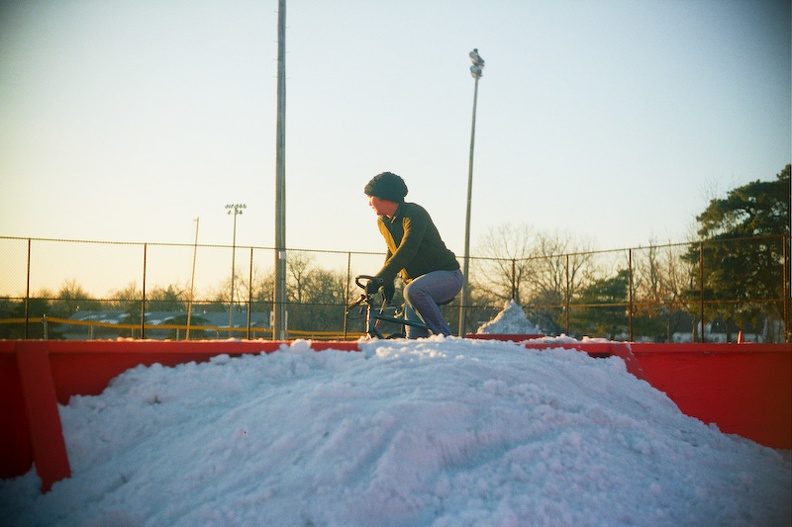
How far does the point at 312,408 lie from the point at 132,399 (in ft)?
2.98

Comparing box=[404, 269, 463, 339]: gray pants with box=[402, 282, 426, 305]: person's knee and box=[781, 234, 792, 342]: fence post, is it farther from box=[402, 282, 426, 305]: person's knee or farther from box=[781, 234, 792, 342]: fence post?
box=[781, 234, 792, 342]: fence post

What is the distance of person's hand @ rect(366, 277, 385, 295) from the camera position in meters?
4.82

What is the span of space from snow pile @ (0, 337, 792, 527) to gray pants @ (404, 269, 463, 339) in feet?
4.36

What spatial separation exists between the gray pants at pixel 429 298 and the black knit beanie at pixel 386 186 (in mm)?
671

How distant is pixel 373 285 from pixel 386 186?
0.85m

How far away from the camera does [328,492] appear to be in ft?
8.54

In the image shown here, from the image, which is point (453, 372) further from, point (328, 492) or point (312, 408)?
point (328, 492)

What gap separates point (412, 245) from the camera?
5.01 m

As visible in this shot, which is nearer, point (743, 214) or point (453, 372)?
point (453, 372)

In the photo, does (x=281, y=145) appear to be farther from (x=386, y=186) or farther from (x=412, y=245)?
(x=412, y=245)

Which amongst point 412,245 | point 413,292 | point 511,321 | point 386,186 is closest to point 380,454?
point 413,292

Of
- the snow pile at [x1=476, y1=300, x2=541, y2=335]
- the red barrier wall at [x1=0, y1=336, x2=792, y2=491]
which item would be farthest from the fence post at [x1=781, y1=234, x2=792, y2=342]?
the red barrier wall at [x1=0, y1=336, x2=792, y2=491]

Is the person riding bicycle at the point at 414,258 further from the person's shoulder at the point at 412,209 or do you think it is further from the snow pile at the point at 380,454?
the snow pile at the point at 380,454

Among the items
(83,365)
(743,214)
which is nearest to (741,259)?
(743,214)
